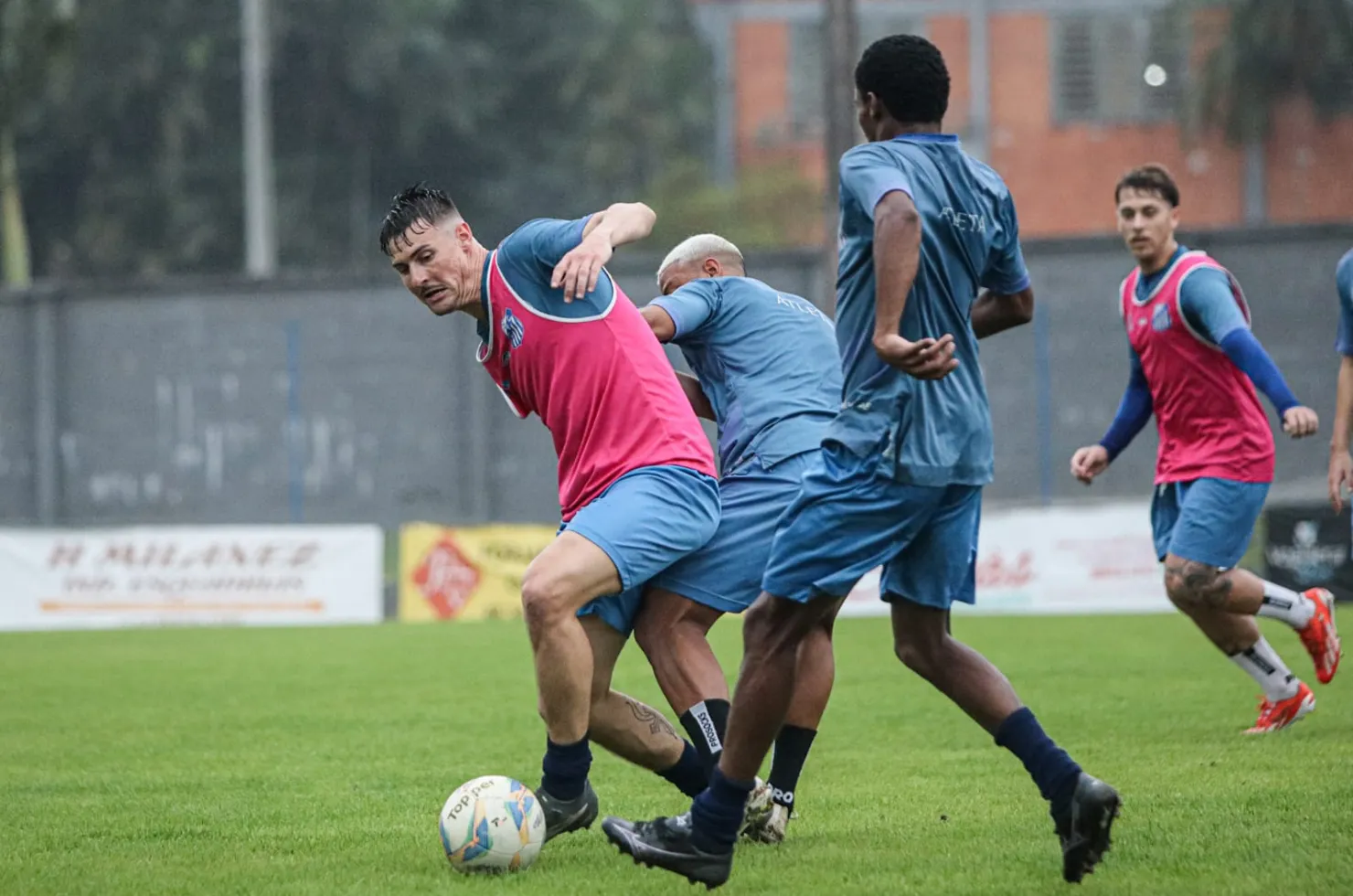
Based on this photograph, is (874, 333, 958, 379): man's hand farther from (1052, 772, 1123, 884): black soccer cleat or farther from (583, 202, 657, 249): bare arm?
(1052, 772, 1123, 884): black soccer cleat

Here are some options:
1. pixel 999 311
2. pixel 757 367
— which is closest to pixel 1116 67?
pixel 757 367

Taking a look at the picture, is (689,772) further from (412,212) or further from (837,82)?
(837,82)

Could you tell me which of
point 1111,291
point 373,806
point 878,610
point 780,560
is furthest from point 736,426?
point 1111,291

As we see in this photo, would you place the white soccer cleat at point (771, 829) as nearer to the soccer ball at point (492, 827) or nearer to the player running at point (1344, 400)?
the soccer ball at point (492, 827)

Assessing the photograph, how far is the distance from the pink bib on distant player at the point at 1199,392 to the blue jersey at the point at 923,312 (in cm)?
325

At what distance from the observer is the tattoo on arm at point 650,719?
5699 mm

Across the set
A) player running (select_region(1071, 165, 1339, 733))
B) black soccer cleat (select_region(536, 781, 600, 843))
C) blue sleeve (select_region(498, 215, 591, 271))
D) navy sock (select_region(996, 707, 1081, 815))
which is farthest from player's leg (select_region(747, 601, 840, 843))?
player running (select_region(1071, 165, 1339, 733))

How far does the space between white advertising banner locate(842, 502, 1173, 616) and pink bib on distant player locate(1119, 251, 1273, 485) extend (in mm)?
8495

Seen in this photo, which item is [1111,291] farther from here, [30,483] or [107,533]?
[30,483]

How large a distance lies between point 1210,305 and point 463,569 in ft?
37.7

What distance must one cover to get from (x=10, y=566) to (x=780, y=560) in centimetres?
1521

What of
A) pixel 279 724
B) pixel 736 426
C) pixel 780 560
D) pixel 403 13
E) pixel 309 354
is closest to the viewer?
pixel 780 560

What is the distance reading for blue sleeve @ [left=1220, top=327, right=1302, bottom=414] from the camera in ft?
22.5

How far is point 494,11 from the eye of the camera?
49438 mm
